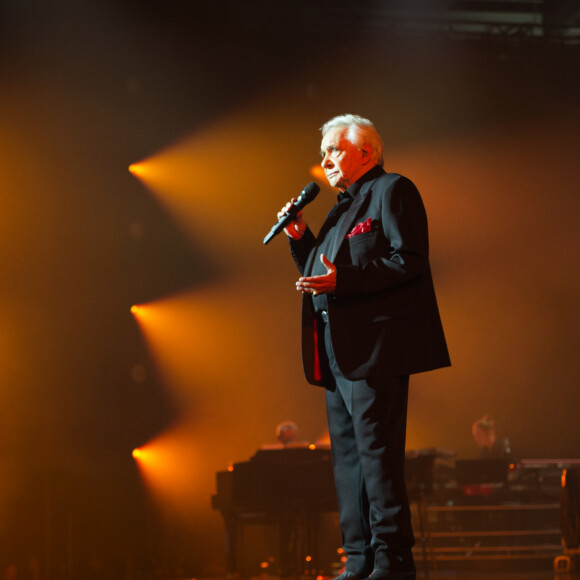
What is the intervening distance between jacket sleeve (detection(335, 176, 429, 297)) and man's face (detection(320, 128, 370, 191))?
145 mm

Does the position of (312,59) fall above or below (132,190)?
above

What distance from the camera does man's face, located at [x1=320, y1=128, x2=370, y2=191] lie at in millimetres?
2297

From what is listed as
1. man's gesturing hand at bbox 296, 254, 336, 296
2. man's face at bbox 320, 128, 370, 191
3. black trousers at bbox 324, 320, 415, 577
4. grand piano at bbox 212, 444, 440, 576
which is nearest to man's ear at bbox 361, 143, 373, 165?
man's face at bbox 320, 128, 370, 191

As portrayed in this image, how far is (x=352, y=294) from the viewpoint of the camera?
2.04 m

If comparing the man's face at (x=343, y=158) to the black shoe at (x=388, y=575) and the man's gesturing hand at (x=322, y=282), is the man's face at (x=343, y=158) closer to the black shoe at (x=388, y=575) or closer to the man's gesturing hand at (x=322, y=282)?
the man's gesturing hand at (x=322, y=282)

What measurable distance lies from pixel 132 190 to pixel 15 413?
2435 millimetres

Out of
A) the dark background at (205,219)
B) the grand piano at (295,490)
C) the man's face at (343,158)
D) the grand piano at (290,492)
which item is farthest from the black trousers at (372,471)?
the dark background at (205,219)

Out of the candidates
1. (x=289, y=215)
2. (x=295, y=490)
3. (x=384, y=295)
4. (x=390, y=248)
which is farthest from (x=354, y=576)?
(x=295, y=490)

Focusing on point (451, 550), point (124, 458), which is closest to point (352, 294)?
point (451, 550)

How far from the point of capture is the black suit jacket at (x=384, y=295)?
2.03 m

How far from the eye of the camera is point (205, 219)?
805cm

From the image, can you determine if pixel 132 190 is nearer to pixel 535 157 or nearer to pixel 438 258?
pixel 438 258

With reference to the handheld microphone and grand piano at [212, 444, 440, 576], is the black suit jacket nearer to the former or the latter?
the handheld microphone

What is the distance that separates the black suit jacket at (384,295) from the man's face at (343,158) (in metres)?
0.10
